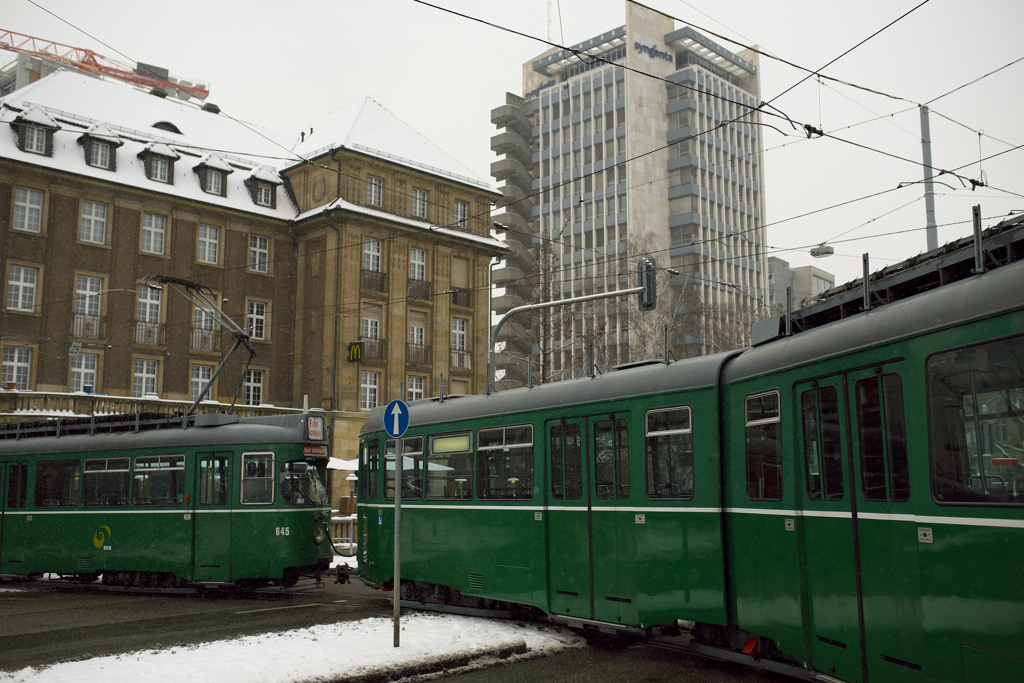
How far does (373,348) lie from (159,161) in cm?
1279

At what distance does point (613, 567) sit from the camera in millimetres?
10633

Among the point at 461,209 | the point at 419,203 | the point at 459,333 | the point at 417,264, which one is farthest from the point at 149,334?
the point at 461,209

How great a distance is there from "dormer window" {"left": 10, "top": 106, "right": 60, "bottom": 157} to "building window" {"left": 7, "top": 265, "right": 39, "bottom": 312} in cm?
491

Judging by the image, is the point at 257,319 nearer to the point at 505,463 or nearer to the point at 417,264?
the point at 417,264

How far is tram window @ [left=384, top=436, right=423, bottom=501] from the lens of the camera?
1449 centimetres

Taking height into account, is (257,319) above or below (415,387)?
above

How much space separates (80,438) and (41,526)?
2229 mm

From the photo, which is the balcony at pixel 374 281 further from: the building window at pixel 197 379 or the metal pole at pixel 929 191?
the metal pole at pixel 929 191

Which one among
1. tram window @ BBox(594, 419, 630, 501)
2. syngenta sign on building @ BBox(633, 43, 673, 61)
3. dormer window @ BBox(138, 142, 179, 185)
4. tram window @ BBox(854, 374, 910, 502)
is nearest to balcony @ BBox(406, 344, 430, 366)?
dormer window @ BBox(138, 142, 179, 185)

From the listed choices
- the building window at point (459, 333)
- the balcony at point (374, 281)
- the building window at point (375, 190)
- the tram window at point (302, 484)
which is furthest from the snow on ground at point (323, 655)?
the building window at point (459, 333)

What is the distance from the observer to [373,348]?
42625 mm

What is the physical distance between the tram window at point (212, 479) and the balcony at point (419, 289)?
27.2 m

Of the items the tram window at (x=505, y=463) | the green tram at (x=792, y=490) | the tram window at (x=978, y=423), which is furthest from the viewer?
the tram window at (x=505, y=463)

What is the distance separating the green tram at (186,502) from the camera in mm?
17125
